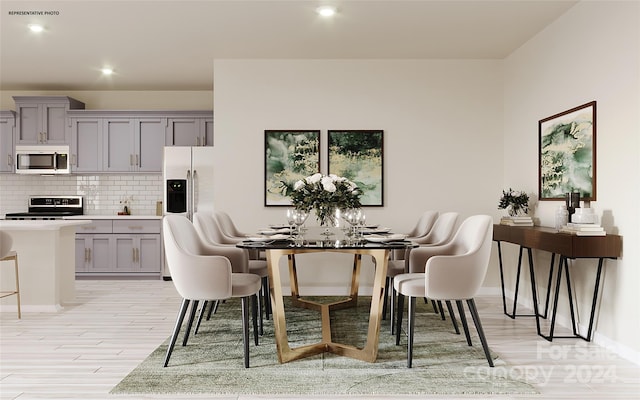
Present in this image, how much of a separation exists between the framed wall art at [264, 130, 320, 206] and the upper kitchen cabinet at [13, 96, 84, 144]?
3206 mm

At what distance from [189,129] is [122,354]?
424cm

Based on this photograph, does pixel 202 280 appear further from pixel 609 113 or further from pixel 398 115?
pixel 398 115

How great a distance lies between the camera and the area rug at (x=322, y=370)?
289 cm

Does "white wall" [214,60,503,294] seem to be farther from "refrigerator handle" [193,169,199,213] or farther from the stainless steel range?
the stainless steel range

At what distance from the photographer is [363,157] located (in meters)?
5.94

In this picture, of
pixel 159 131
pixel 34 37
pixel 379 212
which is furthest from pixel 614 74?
pixel 159 131

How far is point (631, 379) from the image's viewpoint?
3.12 metres

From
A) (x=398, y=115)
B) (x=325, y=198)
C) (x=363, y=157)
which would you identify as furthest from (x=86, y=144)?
(x=325, y=198)

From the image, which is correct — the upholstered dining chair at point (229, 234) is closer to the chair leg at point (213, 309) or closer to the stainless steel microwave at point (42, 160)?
the chair leg at point (213, 309)

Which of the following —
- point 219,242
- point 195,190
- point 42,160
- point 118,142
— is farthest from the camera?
point 118,142

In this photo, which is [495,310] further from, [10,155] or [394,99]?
[10,155]

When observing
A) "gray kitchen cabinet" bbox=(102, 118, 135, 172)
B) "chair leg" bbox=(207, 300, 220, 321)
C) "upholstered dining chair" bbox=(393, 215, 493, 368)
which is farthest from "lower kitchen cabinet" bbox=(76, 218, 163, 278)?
"upholstered dining chair" bbox=(393, 215, 493, 368)

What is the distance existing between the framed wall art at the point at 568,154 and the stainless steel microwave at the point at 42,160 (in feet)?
19.8

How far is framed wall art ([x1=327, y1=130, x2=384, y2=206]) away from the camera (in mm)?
5926
